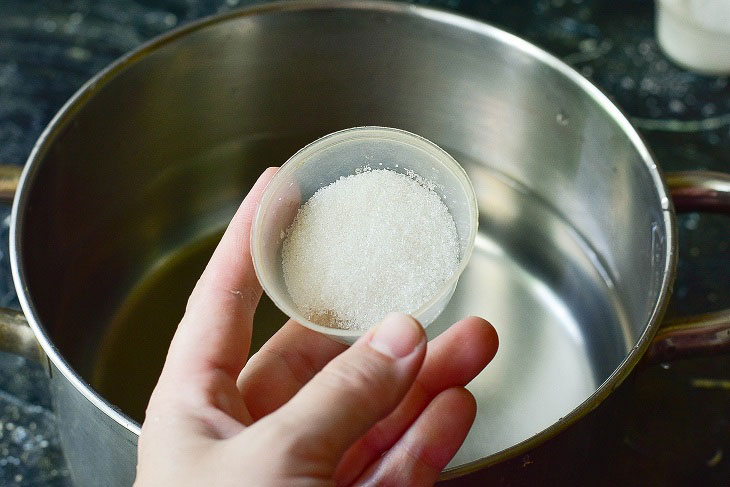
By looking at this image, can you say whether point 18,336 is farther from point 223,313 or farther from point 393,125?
point 393,125

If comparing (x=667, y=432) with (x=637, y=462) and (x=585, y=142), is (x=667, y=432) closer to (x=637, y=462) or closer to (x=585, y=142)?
(x=637, y=462)

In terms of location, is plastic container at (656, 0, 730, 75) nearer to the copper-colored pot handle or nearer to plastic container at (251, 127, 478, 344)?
plastic container at (251, 127, 478, 344)

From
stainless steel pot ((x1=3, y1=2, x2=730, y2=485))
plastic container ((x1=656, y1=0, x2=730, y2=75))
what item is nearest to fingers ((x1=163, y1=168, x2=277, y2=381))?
stainless steel pot ((x1=3, y1=2, x2=730, y2=485))

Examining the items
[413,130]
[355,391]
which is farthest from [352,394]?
[413,130]

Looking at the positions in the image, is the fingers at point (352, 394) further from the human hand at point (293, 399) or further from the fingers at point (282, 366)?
the fingers at point (282, 366)

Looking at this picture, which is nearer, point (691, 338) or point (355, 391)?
point (355, 391)

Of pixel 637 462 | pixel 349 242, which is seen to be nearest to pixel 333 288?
pixel 349 242
